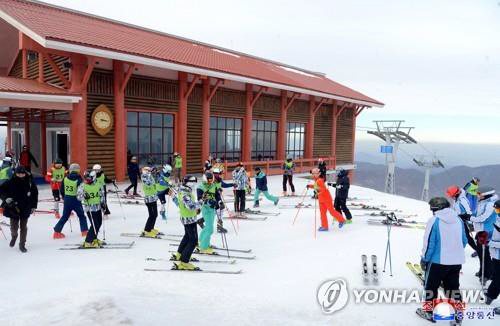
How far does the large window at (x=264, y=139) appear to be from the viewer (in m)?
22.4

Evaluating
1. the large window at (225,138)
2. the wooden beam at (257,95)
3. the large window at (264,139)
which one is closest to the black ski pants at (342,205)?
the large window at (225,138)

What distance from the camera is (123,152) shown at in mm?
15375

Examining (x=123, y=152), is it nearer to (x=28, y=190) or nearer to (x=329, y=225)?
(x=28, y=190)

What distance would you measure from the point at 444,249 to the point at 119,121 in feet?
44.4

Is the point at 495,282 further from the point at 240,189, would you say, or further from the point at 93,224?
the point at 93,224

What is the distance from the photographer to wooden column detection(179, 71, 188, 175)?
1716 centimetres

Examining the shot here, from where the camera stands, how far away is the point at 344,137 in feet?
97.1

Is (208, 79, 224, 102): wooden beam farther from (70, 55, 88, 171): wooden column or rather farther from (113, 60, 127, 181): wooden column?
(70, 55, 88, 171): wooden column

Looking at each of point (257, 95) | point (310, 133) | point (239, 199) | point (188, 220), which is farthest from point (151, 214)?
point (310, 133)

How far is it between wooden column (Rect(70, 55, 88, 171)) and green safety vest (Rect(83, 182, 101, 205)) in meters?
6.99

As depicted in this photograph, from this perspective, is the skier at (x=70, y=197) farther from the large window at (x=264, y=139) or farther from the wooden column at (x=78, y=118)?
the large window at (x=264, y=139)

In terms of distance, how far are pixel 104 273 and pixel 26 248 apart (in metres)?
2.50

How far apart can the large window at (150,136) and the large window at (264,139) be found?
20.5 feet

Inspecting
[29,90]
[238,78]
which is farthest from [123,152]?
[238,78]
